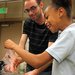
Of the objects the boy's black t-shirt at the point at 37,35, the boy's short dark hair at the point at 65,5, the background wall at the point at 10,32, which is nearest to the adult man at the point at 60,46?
the boy's short dark hair at the point at 65,5

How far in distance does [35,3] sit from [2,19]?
5.07ft

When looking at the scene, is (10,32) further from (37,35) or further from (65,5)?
(65,5)

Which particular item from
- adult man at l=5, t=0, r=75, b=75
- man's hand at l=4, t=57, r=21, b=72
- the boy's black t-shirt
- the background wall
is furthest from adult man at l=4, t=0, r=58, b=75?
the background wall

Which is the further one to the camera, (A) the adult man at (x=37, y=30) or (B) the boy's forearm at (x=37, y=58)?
(A) the adult man at (x=37, y=30)

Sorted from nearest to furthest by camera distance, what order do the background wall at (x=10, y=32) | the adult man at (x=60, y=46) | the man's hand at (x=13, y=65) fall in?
the adult man at (x=60, y=46) < the man's hand at (x=13, y=65) < the background wall at (x=10, y=32)

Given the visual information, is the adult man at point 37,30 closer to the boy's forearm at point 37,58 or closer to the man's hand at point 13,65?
the man's hand at point 13,65

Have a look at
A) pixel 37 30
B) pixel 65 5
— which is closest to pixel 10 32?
pixel 37 30

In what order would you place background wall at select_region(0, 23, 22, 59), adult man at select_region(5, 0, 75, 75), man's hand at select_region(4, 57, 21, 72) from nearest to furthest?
adult man at select_region(5, 0, 75, 75) < man's hand at select_region(4, 57, 21, 72) < background wall at select_region(0, 23, 22, 59)

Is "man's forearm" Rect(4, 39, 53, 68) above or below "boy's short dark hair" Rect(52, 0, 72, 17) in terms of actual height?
below

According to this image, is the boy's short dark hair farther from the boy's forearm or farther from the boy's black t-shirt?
the boy's black t-shirt

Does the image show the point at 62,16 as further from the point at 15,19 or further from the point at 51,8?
the point at 15,19

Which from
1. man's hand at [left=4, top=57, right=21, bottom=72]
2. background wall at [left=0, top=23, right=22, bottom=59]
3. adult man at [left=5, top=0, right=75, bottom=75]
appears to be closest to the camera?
adult man at [left=5, top=0, right=75, bottom=75]

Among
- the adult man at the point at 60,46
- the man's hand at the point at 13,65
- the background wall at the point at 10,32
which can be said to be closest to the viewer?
the adult man at the point at 60,46

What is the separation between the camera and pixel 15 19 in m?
3.29
